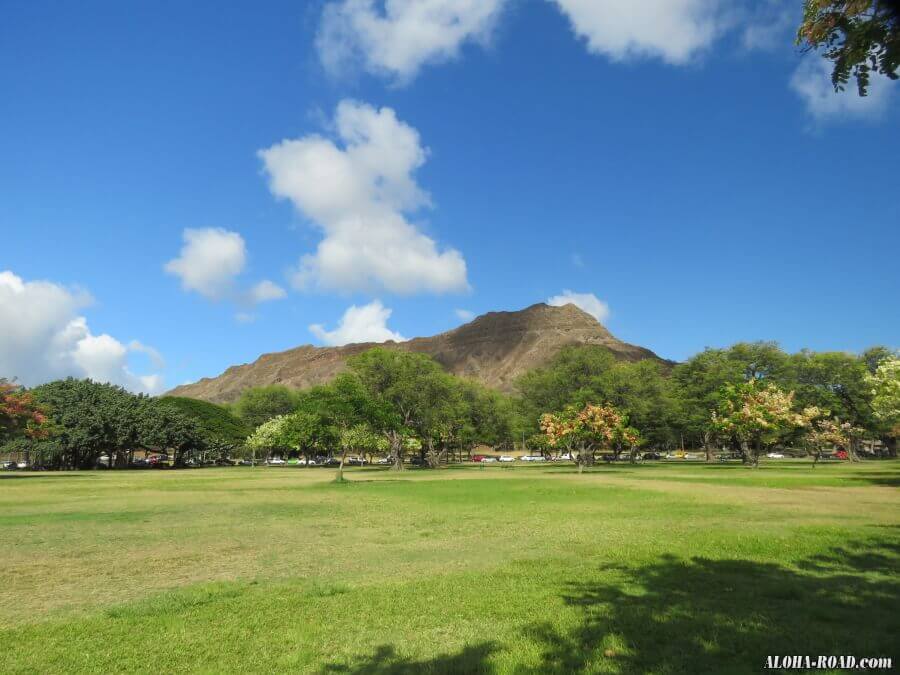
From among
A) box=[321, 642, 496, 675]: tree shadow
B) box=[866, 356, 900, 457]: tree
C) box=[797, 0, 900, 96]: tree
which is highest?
box=[797, 0, 900, 96]: tree

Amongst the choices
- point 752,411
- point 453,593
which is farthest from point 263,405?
point 453,593

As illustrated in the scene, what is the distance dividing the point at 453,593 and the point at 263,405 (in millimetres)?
131523

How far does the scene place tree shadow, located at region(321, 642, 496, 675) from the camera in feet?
20.6

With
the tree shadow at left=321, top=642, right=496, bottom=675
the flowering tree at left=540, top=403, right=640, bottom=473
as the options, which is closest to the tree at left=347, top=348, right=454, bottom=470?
the flowering tree at left=540, top=403, right=640, bottom=473

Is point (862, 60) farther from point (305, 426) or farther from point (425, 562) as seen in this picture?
point (305, 426)

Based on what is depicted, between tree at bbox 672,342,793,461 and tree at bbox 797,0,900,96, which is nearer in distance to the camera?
tree at bbox 797,0,900,96

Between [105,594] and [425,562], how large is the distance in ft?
20.2

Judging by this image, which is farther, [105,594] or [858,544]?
[858,544]

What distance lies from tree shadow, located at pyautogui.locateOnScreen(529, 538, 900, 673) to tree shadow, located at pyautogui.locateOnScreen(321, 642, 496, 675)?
0.71 m

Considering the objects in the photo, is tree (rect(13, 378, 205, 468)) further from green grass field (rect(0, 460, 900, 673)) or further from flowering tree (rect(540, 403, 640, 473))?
green grass field (rect(0, 460, 900, 673))

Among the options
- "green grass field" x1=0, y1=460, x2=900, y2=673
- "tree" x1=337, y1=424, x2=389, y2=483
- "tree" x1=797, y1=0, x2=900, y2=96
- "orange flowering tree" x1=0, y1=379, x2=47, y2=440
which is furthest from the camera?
"tree" x1=337, y1=424, x2=389, y2=483

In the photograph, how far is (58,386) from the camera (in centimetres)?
8181

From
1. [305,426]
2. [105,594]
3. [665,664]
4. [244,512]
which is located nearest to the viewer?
[665,664]

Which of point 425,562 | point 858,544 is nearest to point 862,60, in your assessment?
point 425,562
